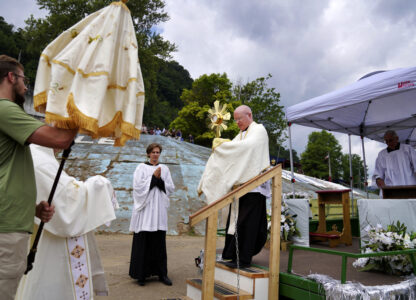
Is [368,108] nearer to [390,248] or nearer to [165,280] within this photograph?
[390,248]

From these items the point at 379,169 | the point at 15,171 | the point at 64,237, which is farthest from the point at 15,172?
the point at 379,169

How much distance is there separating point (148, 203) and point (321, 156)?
4899 centimetres

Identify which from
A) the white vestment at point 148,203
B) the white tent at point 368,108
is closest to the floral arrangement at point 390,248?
the white tent at point 368,108

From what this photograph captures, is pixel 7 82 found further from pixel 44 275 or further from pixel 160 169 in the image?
pixel 160 169

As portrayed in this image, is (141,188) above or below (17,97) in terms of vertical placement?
below

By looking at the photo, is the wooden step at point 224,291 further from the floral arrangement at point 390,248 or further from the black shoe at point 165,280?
the floral arrangement at point 390,248

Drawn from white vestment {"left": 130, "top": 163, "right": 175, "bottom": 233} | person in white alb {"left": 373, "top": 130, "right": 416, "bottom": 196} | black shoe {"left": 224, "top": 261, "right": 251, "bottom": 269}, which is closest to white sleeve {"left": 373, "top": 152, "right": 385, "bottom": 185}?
person in white alb {"left": 373, "top": 130, "right": 416, "bottom": 196}

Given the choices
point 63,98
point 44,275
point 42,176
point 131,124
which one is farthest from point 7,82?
point 44,275

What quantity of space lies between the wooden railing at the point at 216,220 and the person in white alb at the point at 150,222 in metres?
2.24

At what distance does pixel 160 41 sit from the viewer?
1161 inches

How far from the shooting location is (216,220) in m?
3.30

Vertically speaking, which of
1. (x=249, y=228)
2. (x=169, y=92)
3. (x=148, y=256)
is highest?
(x=169, y=92)

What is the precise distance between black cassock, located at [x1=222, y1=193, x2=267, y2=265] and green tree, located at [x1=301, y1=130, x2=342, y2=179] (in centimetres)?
4751

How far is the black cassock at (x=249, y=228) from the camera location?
4070 mm
